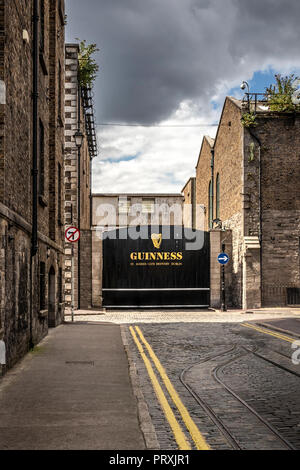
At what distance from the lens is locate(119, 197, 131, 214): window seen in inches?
1928

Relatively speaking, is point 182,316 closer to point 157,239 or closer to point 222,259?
point 222,259

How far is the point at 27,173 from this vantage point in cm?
1186

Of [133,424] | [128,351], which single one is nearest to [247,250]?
[128,351]

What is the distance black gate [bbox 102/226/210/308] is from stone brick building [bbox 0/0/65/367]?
350 inches

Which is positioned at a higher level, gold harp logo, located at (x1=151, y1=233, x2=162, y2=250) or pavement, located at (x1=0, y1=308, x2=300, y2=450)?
gold harp logo, located at (x1=151, y1=233, x2=162, y2=250)

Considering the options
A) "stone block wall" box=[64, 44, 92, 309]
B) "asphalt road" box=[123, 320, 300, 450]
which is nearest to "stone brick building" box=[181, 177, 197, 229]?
"stone block wall" box=[64, 44, 92, 309]

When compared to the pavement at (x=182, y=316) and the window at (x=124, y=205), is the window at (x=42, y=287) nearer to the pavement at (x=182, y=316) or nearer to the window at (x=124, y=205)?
the pavement at (x=182, y=316)

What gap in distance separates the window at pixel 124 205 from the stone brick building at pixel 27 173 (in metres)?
30.7

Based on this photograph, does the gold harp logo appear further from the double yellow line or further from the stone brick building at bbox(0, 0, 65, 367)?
the double yellow line

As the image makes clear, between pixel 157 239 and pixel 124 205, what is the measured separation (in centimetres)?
2209

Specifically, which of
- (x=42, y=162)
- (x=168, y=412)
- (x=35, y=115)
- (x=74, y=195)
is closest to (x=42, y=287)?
(x=42, y=162)

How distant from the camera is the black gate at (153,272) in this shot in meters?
27.1

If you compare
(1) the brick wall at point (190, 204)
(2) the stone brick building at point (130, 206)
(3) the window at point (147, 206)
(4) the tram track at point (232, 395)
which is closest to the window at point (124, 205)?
(2) the stone brick building at point (130, 206)

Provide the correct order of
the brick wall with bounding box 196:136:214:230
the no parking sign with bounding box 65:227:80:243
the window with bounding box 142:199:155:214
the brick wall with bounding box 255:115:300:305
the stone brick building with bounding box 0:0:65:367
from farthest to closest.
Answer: the window with bounding box 142:199:155:214, the brick wall with bounding box 196:136:214:230, the brick wall with bounding box 255:115:300:305, the no parking sign with bounding box 65:227:80:243, the stone brick building with bounding box 0:0:65:367
